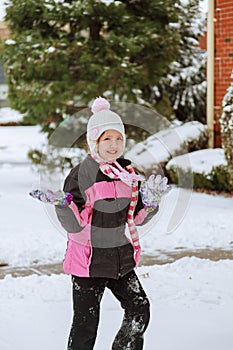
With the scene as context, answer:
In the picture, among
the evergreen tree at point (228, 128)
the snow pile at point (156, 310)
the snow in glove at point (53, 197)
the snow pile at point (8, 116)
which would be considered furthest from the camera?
the snow pile at point (8, 116)

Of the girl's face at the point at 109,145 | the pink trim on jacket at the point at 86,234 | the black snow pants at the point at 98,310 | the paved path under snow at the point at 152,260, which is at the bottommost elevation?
the paved path under snow at the point at 152,260

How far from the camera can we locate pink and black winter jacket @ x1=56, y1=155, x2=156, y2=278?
3.55m

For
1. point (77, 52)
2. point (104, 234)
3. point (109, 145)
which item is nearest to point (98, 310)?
point (104, 234)

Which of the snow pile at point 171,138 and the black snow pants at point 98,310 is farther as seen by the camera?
the snow pile at point 171,138

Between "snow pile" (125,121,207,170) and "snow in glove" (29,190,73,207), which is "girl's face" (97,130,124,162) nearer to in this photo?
"snow in glove" (29,190,73,207)

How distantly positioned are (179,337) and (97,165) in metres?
1.53

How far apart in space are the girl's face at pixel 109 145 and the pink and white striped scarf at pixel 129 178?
0.04 m

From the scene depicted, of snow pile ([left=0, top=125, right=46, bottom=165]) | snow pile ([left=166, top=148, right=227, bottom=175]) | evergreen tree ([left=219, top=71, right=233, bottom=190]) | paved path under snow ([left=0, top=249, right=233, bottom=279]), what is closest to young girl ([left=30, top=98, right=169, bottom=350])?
paved path under snow ([left=0, top=249, right=233, bottom=279])

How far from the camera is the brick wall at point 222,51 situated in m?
12.2

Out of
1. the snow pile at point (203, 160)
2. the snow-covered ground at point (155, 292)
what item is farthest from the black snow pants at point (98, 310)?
the snow pile at point (203, 160)

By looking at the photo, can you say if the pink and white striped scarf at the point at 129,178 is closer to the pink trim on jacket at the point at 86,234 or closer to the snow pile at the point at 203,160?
the pink trim on jacket at the point at 86,234

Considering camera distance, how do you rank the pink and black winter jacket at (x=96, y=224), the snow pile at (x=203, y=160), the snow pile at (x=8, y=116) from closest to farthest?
the pink and black winter jacket at (x=96, y=224), the snow pile at (x=203, y=160), the snow pile at (x=8, y=116)

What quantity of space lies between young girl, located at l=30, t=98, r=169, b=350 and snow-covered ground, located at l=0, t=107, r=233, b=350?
7.6 inches

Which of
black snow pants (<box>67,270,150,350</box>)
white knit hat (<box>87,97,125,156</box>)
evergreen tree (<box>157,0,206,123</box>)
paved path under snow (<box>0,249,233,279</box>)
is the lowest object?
paved path under snow (<box>0,249,233,279</box>)
